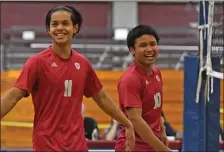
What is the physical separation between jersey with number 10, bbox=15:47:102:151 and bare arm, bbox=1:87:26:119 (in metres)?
0.13

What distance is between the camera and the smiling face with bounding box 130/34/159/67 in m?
4.70

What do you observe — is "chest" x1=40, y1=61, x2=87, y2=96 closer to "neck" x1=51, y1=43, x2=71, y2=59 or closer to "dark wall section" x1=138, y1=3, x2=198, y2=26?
"neck" x1=51, y1=43, x2=71, y2=59

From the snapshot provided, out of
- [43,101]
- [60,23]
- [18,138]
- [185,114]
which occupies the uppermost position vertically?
[60,23]

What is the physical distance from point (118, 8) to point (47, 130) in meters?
11.4

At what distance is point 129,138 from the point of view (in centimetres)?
432

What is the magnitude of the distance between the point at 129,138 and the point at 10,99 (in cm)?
99

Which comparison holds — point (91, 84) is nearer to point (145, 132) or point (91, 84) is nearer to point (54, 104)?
point (54, 104)

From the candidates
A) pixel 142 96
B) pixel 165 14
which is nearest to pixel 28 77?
pixel 142 96

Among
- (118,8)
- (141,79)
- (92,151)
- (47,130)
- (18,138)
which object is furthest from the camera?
(118,8)

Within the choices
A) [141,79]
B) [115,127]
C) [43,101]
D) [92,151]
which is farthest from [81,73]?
[115,127]

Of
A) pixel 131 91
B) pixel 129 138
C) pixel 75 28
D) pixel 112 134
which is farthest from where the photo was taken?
pixel 112 134

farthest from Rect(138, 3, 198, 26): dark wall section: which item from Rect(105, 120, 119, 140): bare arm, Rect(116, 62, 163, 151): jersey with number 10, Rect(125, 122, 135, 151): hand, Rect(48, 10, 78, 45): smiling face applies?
Rect(48, 10, 78, 45): smiling face

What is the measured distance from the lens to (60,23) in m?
4.03

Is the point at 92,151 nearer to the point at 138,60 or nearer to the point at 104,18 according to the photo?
the point at 138,60
